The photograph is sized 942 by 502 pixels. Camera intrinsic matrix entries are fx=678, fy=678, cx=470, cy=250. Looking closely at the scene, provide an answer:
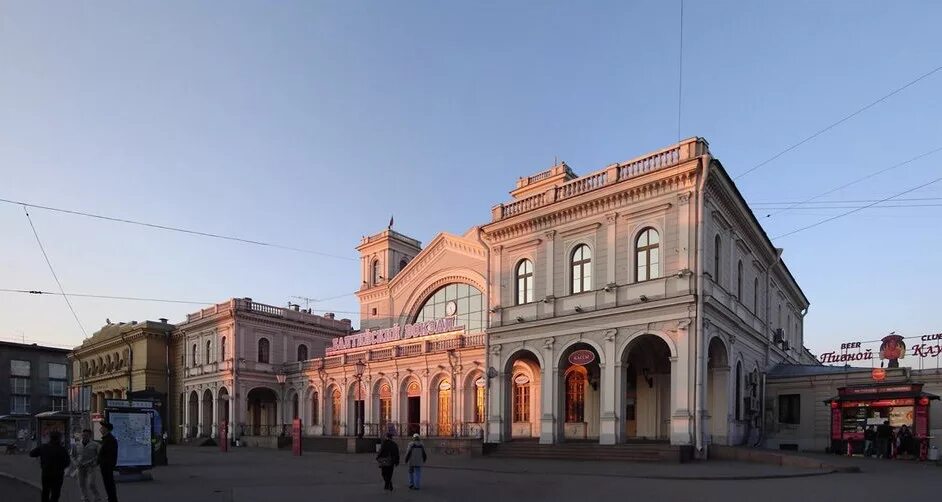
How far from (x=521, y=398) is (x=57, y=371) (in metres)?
80.2

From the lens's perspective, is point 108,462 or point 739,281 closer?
point 108,462

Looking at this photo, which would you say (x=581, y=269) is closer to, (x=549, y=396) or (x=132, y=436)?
(x=549, y=396)

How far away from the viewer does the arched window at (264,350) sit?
52188mm

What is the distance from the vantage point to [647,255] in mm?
25406

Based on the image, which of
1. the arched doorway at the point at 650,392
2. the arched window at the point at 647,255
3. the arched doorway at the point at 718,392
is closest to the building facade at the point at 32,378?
the arched doorway at the point at 650,392

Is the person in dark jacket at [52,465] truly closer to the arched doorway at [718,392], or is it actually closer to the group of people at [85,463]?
the group of people at [85,463]

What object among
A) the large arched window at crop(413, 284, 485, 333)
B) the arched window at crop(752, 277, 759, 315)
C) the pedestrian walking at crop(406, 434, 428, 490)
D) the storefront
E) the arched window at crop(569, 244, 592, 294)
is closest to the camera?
the pedestrian walking at crop(406, 434, 428, 490)

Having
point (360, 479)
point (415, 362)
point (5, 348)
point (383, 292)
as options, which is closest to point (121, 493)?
point (360, 479)

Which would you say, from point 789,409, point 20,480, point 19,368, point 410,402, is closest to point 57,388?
point 19,368

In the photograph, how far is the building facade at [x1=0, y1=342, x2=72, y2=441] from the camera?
273ft

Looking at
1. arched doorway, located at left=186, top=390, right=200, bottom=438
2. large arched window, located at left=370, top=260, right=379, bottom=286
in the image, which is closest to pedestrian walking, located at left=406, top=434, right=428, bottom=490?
large arched window, located at left=370, top=260, right=379, bottom=286

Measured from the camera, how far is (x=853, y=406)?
86.4 feet

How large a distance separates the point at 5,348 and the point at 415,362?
2743 inches

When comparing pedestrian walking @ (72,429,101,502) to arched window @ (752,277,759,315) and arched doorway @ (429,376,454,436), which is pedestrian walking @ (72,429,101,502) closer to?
arched doorway @ (429,376,454,436)
